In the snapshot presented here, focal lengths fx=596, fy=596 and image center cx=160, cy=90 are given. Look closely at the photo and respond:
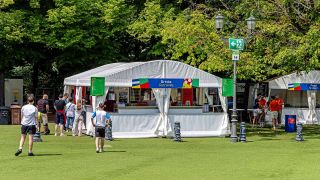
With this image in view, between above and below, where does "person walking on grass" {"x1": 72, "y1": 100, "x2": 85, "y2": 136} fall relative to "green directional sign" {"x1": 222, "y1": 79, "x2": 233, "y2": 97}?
below

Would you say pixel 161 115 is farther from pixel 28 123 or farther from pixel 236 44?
pixel 28 123

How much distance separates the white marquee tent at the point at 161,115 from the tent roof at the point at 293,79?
10.4 metres

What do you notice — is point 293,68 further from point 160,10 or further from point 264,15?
point 160,10

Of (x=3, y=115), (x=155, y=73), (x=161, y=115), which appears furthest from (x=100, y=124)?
(x=3, y=115)

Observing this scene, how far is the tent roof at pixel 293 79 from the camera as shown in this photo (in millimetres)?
36375

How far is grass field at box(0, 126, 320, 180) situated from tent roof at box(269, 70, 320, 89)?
1170 centimetres

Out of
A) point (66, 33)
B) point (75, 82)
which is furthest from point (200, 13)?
point (66, 33)

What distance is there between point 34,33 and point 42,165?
69.1 feet

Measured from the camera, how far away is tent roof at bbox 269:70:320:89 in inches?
1432

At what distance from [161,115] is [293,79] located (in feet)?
43.3

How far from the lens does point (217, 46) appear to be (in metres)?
29.6

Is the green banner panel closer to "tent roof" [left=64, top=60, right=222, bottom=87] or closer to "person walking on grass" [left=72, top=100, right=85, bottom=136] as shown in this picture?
"tent roof" [left=64, top=60, right=222, bottom=87]

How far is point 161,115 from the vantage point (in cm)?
2667

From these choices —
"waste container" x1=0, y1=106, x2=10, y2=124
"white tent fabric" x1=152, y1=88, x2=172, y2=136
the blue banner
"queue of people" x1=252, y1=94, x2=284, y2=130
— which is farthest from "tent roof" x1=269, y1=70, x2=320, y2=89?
"waste container" x1=0, y1=106, x2=10, y2=124
